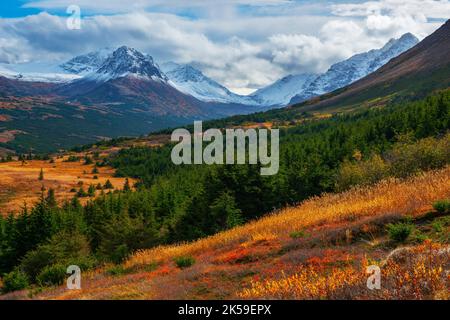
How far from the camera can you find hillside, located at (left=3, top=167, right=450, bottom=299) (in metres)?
8.43

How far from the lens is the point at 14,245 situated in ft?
150

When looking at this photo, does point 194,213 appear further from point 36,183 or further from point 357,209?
point 36,183

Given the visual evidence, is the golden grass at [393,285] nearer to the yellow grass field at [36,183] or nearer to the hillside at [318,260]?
the hillside at [318,260]

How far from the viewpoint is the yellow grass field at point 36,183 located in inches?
3995

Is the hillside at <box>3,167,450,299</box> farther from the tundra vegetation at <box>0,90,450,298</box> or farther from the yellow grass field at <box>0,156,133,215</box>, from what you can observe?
the yellow grass field at <box>0,156,133,215</box>

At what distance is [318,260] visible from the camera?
12.3 meters

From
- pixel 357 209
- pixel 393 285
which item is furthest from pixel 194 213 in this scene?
pixel 393 285

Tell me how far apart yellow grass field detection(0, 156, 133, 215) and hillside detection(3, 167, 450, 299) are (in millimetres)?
83365

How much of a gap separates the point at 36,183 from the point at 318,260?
412 feet

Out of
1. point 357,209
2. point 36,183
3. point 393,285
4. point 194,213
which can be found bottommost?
point 194,213

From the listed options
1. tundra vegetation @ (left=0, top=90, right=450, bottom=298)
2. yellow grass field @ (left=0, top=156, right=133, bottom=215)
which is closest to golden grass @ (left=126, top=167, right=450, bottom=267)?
tundra vegetation @ (left=0, top=90, right=450, bottom=298)

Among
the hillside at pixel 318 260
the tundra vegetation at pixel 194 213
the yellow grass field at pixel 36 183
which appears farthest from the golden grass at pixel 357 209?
the yellow grass field at pixel 36 183
